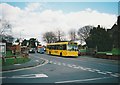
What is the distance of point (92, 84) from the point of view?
10938 millimetres

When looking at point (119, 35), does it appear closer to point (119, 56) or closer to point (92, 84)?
point (119, 56)

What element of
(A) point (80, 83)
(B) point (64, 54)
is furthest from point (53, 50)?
(A) point (80, 83)

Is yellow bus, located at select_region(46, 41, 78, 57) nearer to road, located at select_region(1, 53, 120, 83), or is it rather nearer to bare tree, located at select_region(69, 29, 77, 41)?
road, located at select_region(1, 53, 120, 83)

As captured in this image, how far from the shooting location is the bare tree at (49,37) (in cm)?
11509

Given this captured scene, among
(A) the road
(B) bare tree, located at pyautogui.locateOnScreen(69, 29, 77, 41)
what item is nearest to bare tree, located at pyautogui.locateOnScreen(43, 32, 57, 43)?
(B) bare tree, located at pyautogui.locateOnScreen(69, 29, 77, 41)

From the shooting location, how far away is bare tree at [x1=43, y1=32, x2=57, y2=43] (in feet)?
378

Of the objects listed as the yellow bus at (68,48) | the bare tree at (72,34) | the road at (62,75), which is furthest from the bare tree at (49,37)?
the road at (62,75)

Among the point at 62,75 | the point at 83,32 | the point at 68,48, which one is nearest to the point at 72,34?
the point at 83,32

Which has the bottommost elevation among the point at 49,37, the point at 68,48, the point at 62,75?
the point at 62,75

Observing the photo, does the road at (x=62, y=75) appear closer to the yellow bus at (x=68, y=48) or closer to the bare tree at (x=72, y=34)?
the yellow bus at (x=68, y=48)

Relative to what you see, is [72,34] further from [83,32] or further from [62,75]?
[62,75]

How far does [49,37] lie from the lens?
11756cm

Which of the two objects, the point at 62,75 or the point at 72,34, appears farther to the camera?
the point at 72,34

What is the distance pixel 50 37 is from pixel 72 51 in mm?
77710
